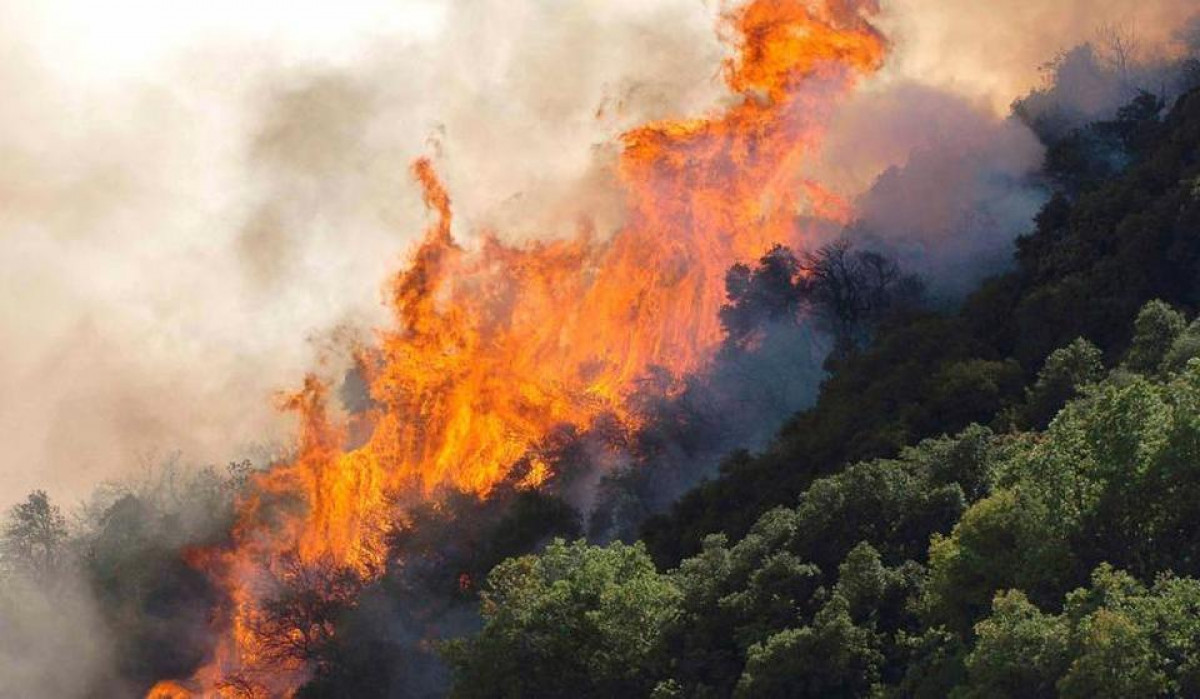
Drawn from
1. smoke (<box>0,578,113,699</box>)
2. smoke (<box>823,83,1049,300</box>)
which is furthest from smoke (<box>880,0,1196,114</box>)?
smoke (<box>0,578,113,699</box>)

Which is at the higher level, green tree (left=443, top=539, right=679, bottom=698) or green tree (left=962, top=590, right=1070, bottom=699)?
green tree (left=443, top=539, right=679, bottom=698)

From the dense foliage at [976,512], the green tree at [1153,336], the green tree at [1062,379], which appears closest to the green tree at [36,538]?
the dense foliage at [976,512]

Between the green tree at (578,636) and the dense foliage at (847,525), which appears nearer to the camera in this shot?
the dense foliage at (847,525)

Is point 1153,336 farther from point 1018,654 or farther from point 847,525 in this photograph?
point 1018,654

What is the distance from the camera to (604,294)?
11269cm

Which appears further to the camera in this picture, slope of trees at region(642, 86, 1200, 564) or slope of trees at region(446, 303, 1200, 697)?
slope of trees at region(642, 86, 1200, 564)

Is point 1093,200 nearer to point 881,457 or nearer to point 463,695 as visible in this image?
point 881,457

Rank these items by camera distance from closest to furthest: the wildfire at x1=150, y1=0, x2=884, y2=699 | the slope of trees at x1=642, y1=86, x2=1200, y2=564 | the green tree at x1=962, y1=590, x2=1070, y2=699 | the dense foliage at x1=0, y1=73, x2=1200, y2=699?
1. the green tree at x1=962, y1=590, x2=1070, y2=699
2. the dense foliage at x1=0, y1=73, x2=1200, y2=699
3. the slope of trees at x1=642, y1=86, x2=1200, y2=564
4. the wildfire at x1=150, y1=0, x2=884, y2=699

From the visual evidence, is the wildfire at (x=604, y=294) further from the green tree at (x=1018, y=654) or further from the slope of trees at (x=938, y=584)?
the green tree at (x=1018, y=654)

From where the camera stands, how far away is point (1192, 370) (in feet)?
234

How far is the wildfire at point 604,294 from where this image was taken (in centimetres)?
11169

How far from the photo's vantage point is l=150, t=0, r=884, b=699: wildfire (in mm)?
111688

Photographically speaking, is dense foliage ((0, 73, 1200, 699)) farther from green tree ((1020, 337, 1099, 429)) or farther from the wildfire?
the wildfire

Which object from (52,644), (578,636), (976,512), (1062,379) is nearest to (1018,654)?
(976,512)
